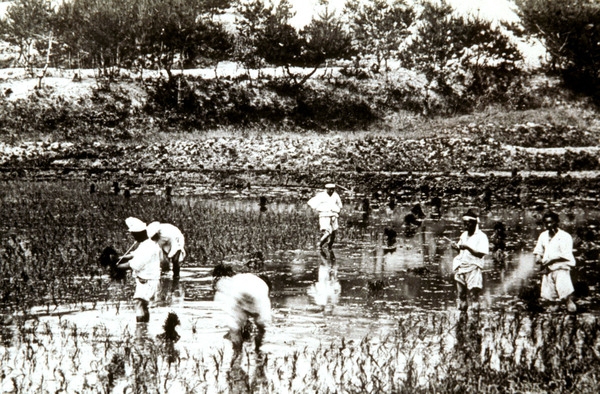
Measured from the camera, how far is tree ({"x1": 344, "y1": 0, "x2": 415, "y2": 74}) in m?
70.1

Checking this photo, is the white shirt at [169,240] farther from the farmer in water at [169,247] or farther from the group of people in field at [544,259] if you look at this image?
the group of people in field at [544,259]

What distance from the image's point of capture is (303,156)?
137 feet

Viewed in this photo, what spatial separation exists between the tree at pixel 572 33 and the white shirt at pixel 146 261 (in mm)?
57868

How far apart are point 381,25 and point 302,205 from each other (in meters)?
45.6

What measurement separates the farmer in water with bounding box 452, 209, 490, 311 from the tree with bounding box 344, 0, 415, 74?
59155 millimetres

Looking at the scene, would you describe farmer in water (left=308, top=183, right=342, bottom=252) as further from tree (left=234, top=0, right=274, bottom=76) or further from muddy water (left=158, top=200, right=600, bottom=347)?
tree (left=234, top=0, right=274, bottom=76)

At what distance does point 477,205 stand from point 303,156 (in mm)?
14501

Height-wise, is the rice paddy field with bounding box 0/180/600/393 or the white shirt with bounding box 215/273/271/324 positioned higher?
the white shirt with bounding box 215/273/271/324

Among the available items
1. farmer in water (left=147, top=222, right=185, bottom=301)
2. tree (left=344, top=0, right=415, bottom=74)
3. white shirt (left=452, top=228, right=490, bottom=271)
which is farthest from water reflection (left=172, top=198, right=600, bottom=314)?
tree (left=344, top=0, right=415, bottom=74)

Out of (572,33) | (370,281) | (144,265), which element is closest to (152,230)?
(144,265)

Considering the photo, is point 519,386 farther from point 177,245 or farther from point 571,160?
point 571,160

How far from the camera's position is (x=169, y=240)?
44.0ft

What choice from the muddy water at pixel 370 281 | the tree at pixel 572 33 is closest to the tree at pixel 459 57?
the tree at pixel 572 33

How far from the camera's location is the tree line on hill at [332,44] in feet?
192
